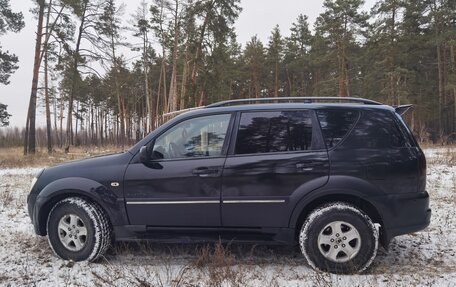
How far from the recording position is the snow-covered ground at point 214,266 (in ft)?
12.1

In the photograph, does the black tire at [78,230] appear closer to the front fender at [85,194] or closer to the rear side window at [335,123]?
the front fender at [85,194]

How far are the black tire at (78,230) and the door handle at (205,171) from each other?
1.24 metres

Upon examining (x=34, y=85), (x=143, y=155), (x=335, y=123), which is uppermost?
(x=34, y=85)

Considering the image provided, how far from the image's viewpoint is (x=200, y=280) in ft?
12.3

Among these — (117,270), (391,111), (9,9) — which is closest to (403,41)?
(9,9)

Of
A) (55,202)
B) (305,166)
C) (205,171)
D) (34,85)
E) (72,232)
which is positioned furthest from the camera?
(34,85)

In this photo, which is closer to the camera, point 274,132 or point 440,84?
point 274,132

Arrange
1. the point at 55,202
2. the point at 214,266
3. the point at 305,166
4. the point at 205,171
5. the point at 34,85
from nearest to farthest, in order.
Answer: the point at 214,266
the point at 305,166
the point at 205,171
the point at 55,202
the point at 34,85

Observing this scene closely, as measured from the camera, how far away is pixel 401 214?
3918 mm

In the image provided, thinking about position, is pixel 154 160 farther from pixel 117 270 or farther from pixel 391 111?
pixel 391 111

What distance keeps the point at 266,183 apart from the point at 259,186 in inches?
3.3

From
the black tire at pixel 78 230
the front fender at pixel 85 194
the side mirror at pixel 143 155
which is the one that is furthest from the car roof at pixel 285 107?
the black tire at pixel 78 230

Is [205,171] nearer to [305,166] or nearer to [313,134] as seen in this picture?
[305,166]

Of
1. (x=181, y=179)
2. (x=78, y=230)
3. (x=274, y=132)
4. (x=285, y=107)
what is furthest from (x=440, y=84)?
(x=78, y=230)
